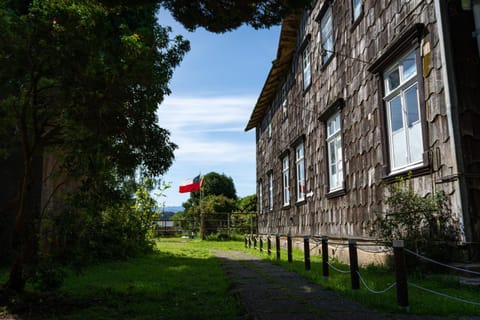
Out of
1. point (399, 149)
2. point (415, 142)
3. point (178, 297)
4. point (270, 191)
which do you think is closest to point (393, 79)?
point (399, 149)

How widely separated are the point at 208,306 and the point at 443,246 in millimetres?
3246

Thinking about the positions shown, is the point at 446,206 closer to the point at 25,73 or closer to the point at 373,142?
the point at 373,142

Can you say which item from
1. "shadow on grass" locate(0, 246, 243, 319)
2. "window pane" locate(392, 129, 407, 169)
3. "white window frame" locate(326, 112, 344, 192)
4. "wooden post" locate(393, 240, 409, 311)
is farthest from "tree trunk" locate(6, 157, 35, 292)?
"white window frame" locate(326, 112, 344, 192)

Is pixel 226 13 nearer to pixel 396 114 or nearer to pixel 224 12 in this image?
pixel 224 12

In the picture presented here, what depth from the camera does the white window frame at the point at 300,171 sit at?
13694mm

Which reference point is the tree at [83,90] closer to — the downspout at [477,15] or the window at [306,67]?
the downspout at [477,15]

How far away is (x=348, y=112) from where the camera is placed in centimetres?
977

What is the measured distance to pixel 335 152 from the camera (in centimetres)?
1090

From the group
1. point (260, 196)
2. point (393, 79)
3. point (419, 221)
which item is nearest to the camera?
point (419, 221)

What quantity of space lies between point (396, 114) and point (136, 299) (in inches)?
204

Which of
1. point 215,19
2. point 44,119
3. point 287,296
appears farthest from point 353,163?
point 44,119

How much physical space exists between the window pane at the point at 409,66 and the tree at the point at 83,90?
359 cm

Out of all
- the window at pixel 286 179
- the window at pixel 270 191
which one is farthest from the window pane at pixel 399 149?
the window at pixel 270 191

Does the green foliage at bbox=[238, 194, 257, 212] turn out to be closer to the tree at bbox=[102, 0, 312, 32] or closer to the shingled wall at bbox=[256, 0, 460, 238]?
the shingled wall at bbox=[256, 0, 460, 238]
